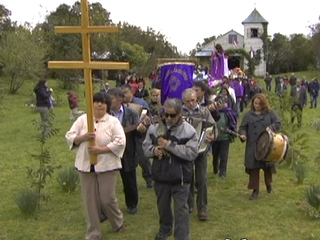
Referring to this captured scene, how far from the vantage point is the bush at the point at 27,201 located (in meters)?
7.51

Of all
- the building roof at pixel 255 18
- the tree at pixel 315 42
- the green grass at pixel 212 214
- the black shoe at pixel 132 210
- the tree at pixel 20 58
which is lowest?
the green grass at pixel 212 214

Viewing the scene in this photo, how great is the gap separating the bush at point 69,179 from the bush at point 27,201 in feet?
3.62

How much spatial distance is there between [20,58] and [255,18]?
53.4 meters

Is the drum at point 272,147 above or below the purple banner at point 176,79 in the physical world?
below

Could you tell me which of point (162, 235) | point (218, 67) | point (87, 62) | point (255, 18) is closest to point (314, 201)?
point (162, 235)

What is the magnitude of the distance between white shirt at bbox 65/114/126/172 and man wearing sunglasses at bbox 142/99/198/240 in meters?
0.33

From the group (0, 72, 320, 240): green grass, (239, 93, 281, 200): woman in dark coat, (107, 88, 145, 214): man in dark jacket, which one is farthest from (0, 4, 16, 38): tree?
(107, 88, 145, 214): man in dark jacket

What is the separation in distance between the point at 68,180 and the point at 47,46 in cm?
2861

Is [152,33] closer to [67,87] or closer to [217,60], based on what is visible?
[67,87]

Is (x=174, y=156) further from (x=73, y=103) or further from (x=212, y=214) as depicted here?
(x=73, y=103)

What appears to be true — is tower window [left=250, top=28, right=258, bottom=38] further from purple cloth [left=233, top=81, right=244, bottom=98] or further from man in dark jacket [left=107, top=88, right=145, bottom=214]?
man in dark jacket [left=107, top=88, right=145, bottom=214]

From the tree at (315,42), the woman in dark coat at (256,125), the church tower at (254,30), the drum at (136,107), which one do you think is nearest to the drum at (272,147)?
the woman in dark coat at (256,125)

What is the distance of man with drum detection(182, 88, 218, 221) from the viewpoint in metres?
6.72

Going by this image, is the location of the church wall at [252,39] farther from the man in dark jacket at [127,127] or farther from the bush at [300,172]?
the man in dark jacket at [127,127]
